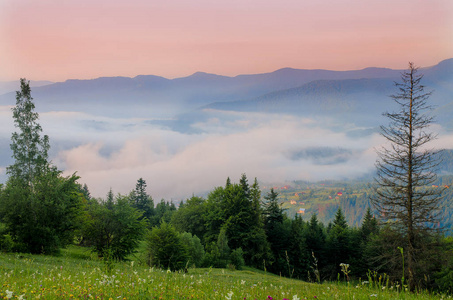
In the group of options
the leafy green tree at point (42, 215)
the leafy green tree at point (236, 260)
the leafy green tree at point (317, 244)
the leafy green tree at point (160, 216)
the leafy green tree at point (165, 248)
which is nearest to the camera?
the leafy green tree at point (42, 215)

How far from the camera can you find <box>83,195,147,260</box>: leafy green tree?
36.1 m

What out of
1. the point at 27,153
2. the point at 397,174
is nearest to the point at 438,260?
the point at 397,174

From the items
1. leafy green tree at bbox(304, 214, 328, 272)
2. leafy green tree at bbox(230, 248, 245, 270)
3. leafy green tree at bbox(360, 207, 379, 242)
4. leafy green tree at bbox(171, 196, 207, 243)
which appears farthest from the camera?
leafy green tree at bbox(304, 214, 328, 272)

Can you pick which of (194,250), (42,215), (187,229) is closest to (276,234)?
(187,229)

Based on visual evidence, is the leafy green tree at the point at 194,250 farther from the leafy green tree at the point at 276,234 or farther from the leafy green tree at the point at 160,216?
the leafy green tree at the point at 160,216

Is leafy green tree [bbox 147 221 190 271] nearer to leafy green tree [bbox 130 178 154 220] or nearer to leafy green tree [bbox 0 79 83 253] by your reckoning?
leafy green tree [bbox 0 79 83 253]

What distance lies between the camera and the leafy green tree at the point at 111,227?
36094 mm

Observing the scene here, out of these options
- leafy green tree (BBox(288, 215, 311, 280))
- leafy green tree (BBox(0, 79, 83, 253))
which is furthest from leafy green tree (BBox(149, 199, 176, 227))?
leafy green tree (BBox(0, 79, 83, 253))

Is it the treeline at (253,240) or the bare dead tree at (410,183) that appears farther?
the treeline at (253,240)

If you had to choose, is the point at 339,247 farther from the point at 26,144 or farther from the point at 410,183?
the point at 26,144

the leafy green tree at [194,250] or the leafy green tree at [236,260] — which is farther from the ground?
the leafy green tree at [194,250]

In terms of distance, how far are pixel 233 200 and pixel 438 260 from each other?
38734 millimetres

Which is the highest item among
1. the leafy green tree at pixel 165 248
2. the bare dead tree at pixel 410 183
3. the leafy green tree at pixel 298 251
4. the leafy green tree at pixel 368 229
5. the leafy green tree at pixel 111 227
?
the bare dead tree at pixel 410 183

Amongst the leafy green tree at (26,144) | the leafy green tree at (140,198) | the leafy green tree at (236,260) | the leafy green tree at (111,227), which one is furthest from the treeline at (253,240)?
the leafy green tree at (140,198)
